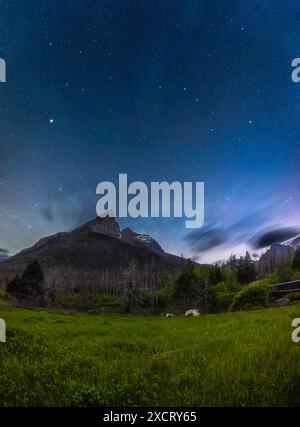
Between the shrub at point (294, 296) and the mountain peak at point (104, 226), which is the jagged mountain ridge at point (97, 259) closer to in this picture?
the mountain peak at point (104, 226)

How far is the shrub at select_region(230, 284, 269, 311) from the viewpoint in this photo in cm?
657

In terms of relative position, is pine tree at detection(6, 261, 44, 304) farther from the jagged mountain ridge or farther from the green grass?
the green grass

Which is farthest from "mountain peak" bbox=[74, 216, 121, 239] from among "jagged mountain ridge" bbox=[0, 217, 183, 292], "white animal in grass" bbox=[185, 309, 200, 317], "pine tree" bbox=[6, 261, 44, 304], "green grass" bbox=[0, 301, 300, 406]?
"white animal in grass" bbox=[185, 309, 200, 317]

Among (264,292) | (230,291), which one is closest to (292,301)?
(264,292)

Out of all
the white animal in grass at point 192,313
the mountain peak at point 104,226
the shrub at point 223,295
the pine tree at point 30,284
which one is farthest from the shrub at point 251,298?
the pine tree at point 30,284

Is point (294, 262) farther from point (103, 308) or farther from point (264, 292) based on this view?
point (103, 308)

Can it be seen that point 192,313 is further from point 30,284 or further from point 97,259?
point 30,284

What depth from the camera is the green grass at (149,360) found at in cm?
595

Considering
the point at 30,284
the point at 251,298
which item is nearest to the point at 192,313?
the point at 251,298

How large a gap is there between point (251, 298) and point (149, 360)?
1.60 meters

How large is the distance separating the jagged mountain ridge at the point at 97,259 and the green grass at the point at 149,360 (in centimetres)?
47

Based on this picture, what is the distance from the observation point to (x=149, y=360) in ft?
20.3

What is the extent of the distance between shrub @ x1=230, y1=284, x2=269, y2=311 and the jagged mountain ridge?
91 centimetres

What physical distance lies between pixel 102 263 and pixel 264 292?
7.21 feet
